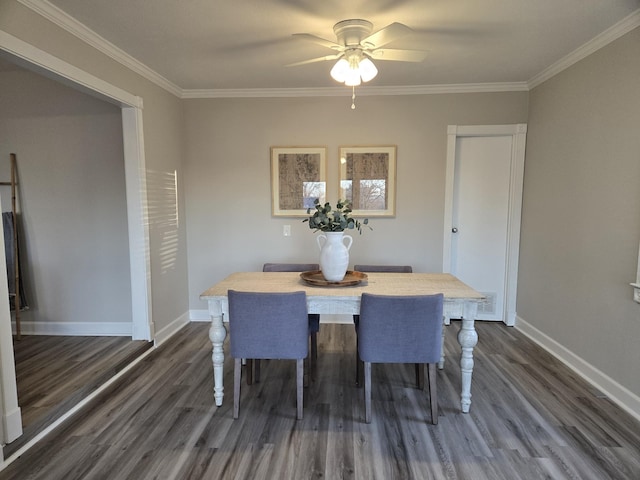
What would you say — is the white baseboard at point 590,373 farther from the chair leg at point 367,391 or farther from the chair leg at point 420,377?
the chair leg at point 367,391

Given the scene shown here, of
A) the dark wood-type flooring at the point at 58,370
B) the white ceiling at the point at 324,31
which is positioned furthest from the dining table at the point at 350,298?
the white ceiling at the point at 324,31

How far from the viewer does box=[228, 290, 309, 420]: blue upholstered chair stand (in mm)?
2043

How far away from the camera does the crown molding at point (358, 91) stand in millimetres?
3512

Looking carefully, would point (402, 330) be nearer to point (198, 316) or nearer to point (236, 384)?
point (236, 384)

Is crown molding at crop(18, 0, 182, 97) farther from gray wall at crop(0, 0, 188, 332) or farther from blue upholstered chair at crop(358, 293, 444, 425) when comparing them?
blue upholstered chair at crop(358, 293, 444, 425)

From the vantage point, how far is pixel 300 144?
3.73 metres

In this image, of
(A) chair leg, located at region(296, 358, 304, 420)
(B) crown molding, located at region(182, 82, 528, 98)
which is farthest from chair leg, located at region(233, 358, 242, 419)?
(B) crown molding, located at region(182, 82, 528, 98)

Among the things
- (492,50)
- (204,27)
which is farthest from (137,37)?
(492,50)

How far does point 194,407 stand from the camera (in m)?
2.29

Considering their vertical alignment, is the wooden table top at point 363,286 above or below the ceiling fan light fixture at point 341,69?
below

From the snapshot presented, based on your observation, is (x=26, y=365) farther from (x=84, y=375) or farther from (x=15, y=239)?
(x=15, y=239)

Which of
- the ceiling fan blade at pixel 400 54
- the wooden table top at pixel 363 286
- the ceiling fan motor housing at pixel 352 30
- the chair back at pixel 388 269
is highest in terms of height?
the ceiling fan motor housing at pixel 352 30

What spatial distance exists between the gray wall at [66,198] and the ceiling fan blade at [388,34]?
2.36 metres

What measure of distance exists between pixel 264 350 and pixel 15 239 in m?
2.60
